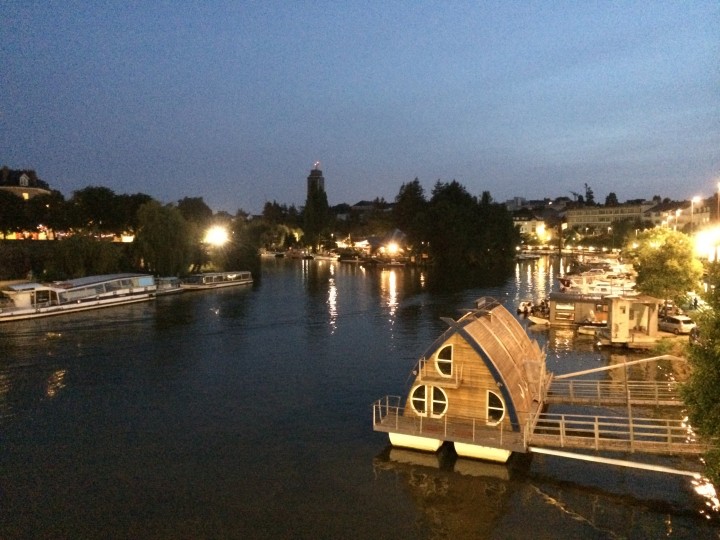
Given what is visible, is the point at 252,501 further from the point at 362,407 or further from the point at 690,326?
the point at 690,326

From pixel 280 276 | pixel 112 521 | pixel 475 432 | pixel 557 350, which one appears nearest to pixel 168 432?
pixel 112 521

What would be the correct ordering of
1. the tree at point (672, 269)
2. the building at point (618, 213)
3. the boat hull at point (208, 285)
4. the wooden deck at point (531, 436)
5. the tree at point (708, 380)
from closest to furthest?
the tree at point (708, 380) → the wooden deck at point (531, 436) → the tree at point (672, 269) → the boat hull at point (208, 285) → the building at point (618, 213)

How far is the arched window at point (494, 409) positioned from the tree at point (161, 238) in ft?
230

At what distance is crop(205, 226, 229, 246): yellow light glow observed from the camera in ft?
352

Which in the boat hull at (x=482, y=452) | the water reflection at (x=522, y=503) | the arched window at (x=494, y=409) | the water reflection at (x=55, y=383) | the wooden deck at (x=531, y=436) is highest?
the arched window at (x=494, y=409)

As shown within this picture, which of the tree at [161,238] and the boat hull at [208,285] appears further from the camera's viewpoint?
the boat hull at [208,285]

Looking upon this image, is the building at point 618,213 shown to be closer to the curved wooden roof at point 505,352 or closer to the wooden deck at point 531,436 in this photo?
the curved wooden roof at point 505,352

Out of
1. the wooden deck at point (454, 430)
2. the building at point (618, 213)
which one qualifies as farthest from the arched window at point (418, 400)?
the building at point (618, 213)

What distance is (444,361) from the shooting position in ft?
68.3

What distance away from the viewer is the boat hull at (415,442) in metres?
21.0

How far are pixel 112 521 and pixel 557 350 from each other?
1246 inches

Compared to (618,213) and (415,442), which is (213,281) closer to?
(415,442)

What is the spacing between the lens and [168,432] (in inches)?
992

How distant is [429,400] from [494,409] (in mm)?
2397
